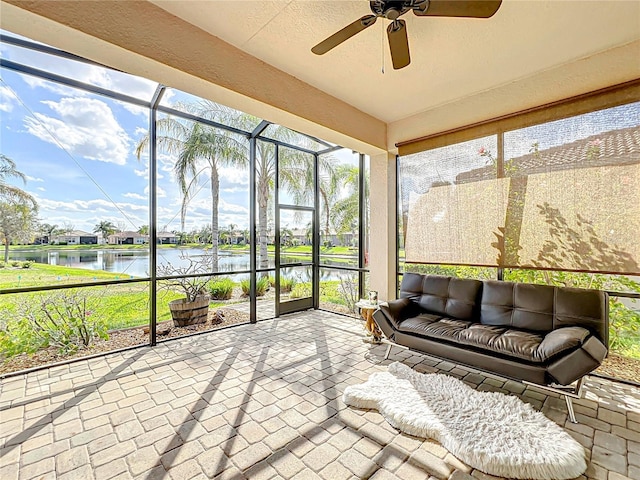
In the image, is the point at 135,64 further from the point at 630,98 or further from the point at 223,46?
the point at 630,98

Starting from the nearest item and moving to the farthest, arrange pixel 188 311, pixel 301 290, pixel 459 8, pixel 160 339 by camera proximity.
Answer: pixel 459 8 < pixel 160 339 < pixel 188 311 < pixel 301 290

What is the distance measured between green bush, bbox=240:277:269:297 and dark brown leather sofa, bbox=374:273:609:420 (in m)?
2.26

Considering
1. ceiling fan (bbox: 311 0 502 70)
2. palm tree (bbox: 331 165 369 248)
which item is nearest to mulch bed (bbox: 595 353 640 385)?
palm tree (bbox: 331 165 369 248)

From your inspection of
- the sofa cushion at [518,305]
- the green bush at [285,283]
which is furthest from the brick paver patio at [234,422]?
the green bush at [285,283]

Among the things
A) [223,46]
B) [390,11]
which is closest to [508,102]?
[390,11]

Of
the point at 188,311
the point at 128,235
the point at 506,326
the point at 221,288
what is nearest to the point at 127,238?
the point at 128,235

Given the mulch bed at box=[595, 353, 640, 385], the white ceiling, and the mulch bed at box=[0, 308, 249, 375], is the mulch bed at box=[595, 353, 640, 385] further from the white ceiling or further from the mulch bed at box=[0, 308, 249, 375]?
the mulch bed at box=[0, 308, 249, 375]

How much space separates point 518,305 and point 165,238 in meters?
4.13

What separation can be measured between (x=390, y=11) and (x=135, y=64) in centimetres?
188

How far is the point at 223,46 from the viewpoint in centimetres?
254

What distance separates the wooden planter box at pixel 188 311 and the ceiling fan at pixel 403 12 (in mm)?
3530

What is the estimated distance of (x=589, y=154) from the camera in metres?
2.70

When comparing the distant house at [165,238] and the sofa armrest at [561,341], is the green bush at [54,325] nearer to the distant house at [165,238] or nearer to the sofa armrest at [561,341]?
the distant house at [165,238]

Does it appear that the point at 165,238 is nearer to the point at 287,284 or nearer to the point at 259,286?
the point at 259,286
